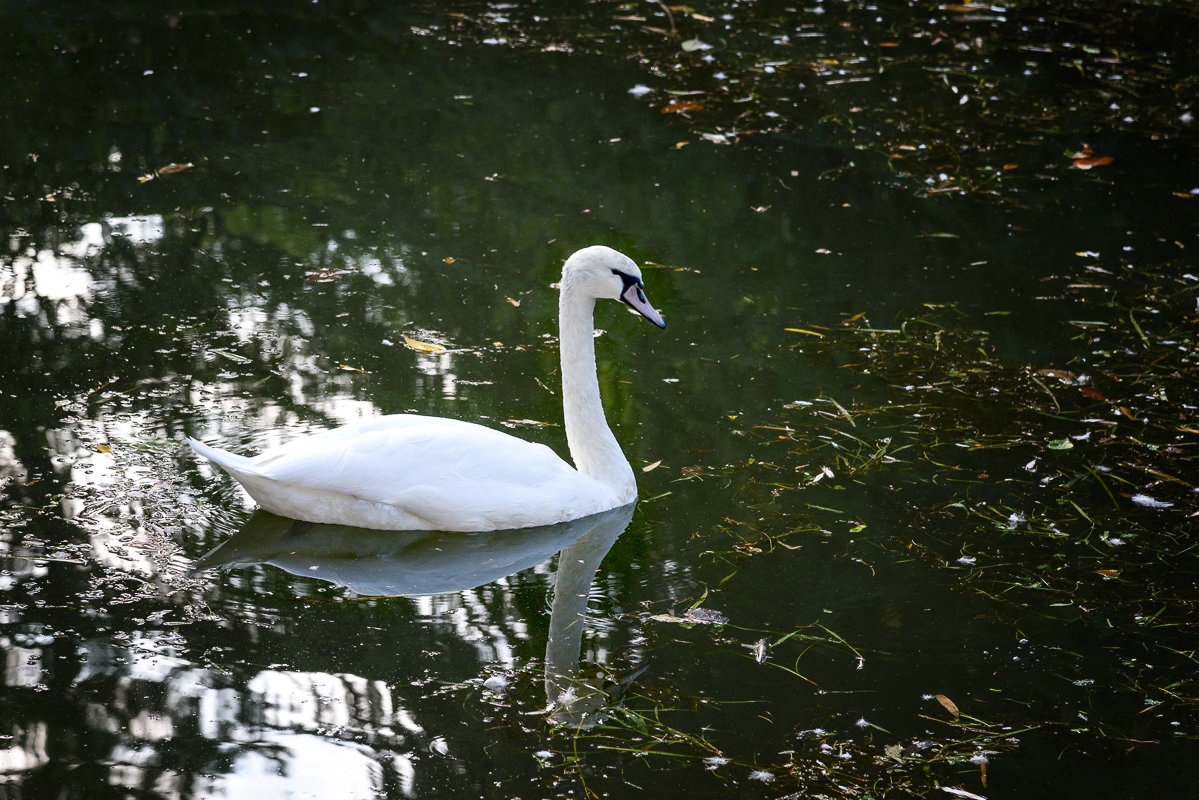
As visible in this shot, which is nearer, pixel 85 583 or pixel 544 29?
pixel 85 583

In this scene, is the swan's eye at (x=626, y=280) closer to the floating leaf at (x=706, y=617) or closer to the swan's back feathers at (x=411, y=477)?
the swan's back feathers at (x=411, y=477)

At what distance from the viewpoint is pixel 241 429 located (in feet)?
18.4

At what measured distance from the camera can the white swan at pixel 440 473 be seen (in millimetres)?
4867

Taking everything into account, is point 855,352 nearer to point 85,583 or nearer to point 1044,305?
point 1044,305

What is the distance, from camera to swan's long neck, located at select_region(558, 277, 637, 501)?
5.35 m

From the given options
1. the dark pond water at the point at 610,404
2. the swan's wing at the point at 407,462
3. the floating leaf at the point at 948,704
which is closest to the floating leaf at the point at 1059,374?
the dark pond water at the point at 610,404

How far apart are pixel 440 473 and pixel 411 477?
12 cm

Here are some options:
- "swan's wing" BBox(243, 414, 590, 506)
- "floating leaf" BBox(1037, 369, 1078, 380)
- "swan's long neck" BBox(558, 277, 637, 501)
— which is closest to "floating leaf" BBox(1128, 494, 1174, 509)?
"floating leaf" BBox(1037, 369, 1078, 380)

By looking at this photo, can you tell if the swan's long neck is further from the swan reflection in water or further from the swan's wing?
the swan's wing

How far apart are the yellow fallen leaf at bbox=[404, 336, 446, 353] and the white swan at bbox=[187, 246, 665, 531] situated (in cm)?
133

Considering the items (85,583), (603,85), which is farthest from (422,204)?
(85,583)

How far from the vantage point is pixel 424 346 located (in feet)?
21.4

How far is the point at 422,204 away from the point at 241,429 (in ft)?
9.78

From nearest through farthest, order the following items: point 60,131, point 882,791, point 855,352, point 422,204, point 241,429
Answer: point 882,791
point 241,429
point 855,352
point 422,204
point 60,131
